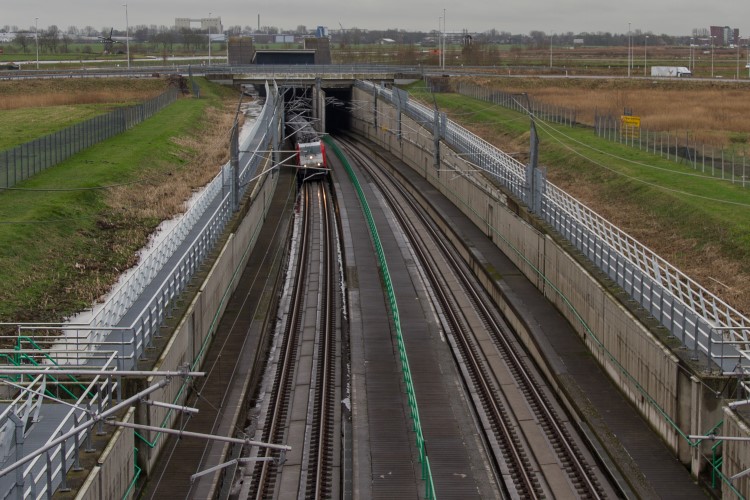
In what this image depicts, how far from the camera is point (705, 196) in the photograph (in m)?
42.5

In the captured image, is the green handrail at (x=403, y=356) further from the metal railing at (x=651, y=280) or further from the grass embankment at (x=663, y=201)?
the grass embankment at (x=663, y=201)

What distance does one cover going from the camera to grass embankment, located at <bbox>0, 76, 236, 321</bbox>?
3225cm

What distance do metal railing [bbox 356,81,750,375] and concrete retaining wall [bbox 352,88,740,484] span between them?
590 millimetres

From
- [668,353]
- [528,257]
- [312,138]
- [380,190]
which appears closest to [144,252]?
[528,257]

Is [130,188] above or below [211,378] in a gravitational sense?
above

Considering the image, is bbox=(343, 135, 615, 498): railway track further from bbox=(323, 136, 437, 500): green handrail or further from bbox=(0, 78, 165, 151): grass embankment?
bbox=(0, 78, 165, 151): grass embankment

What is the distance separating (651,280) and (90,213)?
80.9 ft

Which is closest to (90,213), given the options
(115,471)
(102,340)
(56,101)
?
(102,340)

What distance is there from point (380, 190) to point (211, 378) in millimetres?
37900

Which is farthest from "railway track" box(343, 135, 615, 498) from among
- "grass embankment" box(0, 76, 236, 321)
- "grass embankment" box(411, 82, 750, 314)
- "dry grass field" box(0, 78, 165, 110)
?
"dry grass field" box(0, 78, 165, 110)

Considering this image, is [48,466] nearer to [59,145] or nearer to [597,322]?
[597,322]

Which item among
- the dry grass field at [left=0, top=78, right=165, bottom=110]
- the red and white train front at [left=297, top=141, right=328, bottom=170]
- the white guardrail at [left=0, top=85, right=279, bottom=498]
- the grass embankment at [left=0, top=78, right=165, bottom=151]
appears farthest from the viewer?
the dry grass field at [left=0, top=78, right=165, bottom=110]

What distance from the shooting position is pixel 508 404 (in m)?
28.1

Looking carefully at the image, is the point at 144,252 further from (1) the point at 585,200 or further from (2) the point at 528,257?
(1) the point at 585,200
